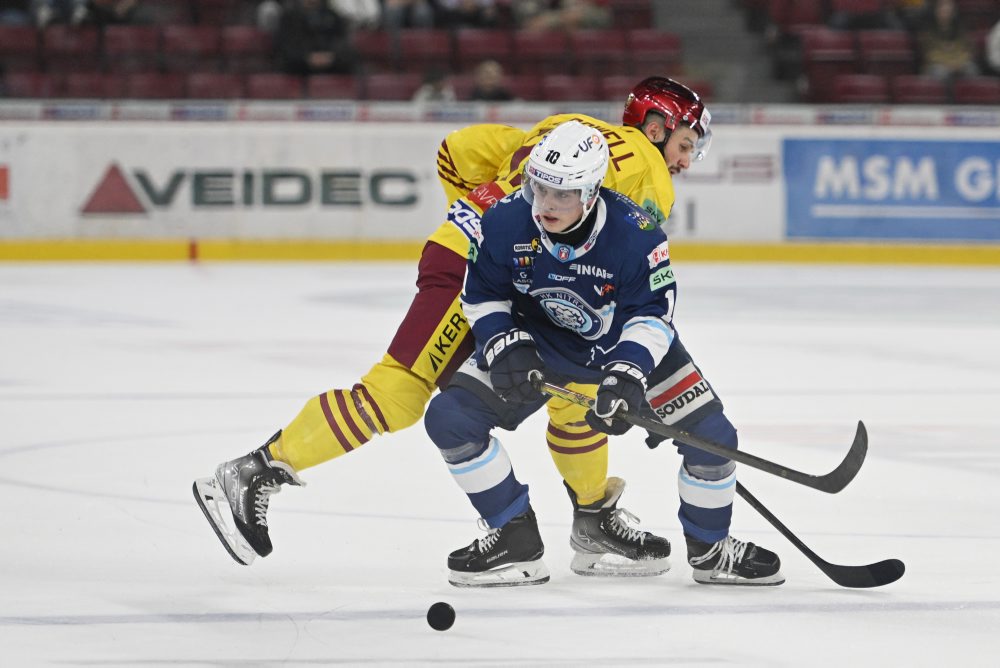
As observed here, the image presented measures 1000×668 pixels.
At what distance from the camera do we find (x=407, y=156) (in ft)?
39.4

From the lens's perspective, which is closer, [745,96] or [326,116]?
[326,116]

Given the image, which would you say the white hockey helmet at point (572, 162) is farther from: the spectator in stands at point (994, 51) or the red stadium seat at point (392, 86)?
the spectator in stands at point (994, 51)

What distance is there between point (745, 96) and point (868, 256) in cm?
184

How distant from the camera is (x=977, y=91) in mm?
12664

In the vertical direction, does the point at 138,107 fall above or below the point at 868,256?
above

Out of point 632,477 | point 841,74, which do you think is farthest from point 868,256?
point 632,477

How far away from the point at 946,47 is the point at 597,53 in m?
2.84

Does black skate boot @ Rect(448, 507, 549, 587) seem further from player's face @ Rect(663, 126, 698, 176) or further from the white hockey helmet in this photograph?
player's face @ Rect(663, 126, 698, 176)

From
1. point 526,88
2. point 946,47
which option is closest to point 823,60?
point 946,47

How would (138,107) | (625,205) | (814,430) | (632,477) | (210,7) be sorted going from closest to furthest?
(625,205) < (632,477) < (814,430) < (138,107) < (210,7)

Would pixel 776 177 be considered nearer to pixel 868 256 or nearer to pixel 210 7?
pixel 868 256

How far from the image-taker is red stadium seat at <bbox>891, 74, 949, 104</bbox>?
1283 centimetres

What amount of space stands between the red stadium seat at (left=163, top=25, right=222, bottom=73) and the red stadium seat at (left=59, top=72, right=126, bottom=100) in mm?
648

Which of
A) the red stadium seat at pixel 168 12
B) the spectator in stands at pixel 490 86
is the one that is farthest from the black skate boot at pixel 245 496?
the red stadium seat at pixel 168 12
